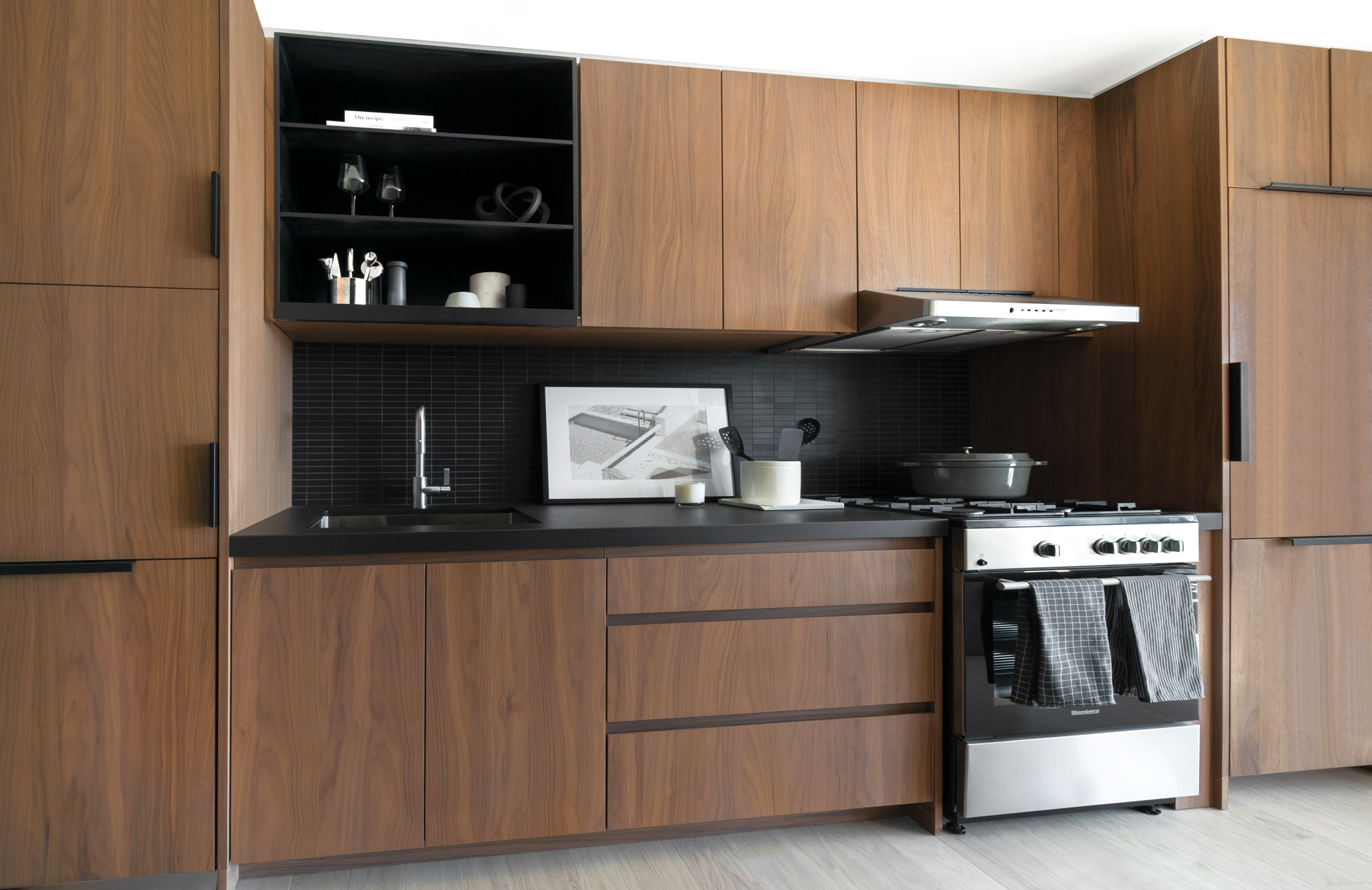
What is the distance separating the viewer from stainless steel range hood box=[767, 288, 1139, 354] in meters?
2.55

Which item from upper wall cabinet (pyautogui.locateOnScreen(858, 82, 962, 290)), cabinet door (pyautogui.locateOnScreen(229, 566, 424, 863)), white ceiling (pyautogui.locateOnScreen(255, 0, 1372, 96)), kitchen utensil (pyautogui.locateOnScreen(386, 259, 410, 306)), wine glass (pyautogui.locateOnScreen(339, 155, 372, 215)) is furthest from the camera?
upper wall cabinet (pyautogui.locateOnScreen(858, 82, 962, 290))

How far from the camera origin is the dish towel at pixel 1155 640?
7.65ft

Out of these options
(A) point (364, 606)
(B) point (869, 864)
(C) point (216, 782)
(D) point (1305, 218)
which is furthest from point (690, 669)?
(D) point (1305, 218)

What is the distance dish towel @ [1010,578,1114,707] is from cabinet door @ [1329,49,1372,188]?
146cm

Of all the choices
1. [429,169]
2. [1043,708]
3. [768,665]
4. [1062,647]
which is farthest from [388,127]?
[1043,708]

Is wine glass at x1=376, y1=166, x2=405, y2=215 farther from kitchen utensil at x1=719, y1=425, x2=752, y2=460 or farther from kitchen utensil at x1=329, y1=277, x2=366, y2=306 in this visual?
kitchen utensil at x1=719, y1=425, x2=752, y2=460

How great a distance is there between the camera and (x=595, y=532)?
2.18 m

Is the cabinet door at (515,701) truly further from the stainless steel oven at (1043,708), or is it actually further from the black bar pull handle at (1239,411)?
the black bar pull handle at (1239,411)

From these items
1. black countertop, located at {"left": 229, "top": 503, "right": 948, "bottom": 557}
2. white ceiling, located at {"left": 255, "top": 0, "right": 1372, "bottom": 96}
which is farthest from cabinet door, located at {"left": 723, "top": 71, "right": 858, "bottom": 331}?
black countertop, located at {"left": 229, "top": 503, "right": 948, "bottom": 557}

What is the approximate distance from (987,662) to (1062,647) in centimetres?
19

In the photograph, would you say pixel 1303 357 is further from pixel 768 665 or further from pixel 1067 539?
pixel 768 665

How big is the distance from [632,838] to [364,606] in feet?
3.03

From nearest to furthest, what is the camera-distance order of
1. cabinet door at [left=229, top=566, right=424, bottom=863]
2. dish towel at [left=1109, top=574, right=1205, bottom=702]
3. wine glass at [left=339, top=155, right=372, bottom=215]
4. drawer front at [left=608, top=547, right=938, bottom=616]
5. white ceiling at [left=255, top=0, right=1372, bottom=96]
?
1. cabinet door at [left=229, top=566, right=424, bottom=863]
2. drawer front at [left=608, top=547, right=938, bottom=616]
3. dish towel at [left=1109, top=574, right=1205, bottom=702]
4. white ceiling at [left=255, top=0, right=1372, bottom=96]
5. wine glass at [left=339, top=155, right=372, bottom=215]

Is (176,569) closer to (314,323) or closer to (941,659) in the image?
(314,323)
